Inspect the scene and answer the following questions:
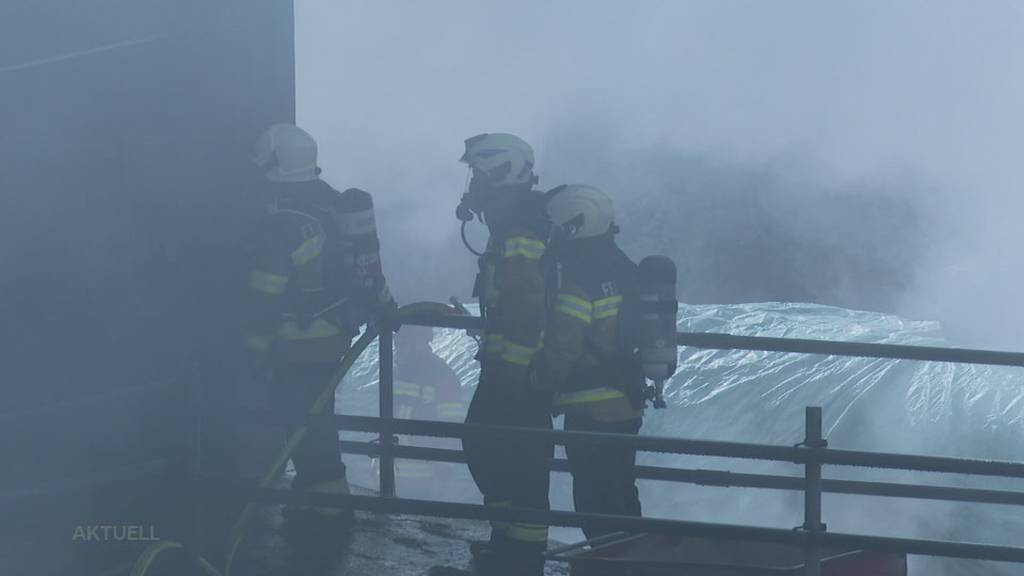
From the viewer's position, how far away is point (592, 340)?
4141mm

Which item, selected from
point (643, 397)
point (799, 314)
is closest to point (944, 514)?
point (799, 314)

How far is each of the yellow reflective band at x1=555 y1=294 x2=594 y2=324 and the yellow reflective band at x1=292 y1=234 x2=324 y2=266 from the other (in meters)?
1.05

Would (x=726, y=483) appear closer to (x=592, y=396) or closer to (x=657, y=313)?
(x=657, y=313)

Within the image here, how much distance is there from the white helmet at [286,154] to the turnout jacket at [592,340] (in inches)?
45.5

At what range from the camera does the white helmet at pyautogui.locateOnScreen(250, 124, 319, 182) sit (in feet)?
14.8

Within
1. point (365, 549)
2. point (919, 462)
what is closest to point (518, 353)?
point (365, 549)

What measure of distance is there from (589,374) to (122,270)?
1794 mm

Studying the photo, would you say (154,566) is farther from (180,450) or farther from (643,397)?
(643,397)

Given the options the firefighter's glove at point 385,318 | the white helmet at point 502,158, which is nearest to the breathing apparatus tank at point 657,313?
the white helmet at point 502,158

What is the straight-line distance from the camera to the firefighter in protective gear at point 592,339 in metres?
3.98

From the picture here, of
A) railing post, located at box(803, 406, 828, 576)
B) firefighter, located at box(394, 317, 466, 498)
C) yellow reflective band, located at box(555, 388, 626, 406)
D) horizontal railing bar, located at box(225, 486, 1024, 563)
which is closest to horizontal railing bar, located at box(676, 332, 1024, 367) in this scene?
yellow reflective band, located at box(555, 388, 626, 406)

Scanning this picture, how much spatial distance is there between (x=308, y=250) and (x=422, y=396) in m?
4.89

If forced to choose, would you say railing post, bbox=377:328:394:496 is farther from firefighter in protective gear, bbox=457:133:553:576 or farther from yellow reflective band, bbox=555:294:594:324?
yellow reflective band, bbox=555:294:594:324

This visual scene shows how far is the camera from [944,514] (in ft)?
25.8
